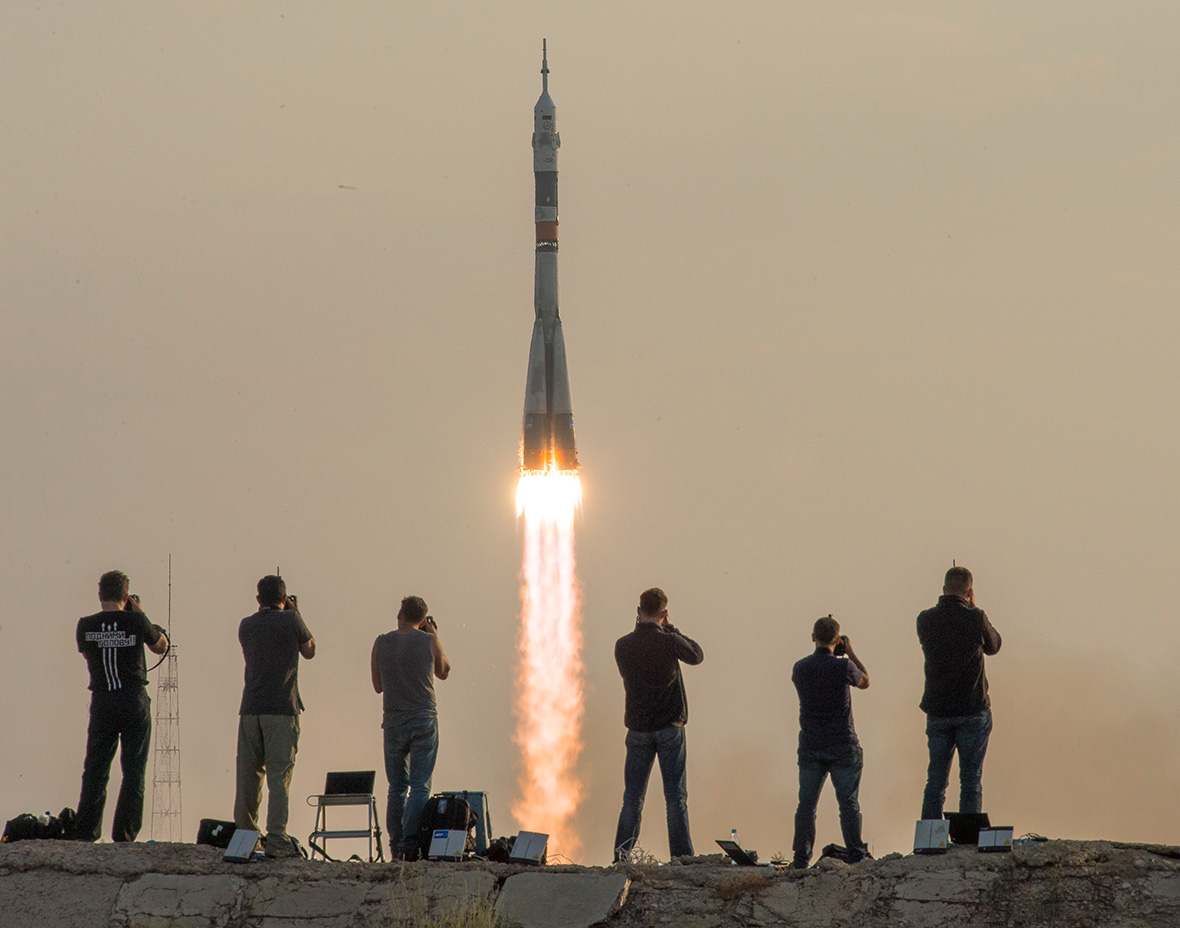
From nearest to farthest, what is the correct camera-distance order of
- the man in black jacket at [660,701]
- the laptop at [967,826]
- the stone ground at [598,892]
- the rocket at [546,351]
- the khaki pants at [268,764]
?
the stone ground at [598,892] → the laptop at [967,826] → the khaki pants at [268,764] → the man in black jacket at [660,701] → the rocket at [546,351]

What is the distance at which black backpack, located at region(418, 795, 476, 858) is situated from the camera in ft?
59.6

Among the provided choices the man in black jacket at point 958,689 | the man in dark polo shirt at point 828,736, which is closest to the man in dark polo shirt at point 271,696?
the man in dark polo shirt at point 828,736

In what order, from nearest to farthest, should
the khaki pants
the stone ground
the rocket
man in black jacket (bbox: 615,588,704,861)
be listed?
1. the stone ground
2. the khaki pants
3. man in black jacket (bbox: 615,588,704,861)
4. the rocket

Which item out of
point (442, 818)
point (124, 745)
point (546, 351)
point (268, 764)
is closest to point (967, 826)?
point (442, 818)

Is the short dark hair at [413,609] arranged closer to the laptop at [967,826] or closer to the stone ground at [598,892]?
the stone ground at [598,892]

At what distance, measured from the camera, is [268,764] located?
57.8 ft

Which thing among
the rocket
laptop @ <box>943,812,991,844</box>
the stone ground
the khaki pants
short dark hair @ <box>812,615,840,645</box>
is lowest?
the stone ground

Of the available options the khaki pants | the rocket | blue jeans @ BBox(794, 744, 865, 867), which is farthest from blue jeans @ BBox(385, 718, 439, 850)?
the rocket

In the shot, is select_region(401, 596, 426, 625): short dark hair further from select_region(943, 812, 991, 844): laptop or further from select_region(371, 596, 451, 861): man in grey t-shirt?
select_region(943, 812, 991, 844): laptop

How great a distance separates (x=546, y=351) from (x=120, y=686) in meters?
23.4

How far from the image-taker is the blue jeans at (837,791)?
1792 cm

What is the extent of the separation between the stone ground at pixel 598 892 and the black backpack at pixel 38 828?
0.81 meters

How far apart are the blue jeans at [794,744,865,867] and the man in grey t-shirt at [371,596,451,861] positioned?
332 centimetres

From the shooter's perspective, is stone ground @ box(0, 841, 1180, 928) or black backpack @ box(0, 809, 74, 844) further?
black backpack @ box(0, 809, 74, 844)
